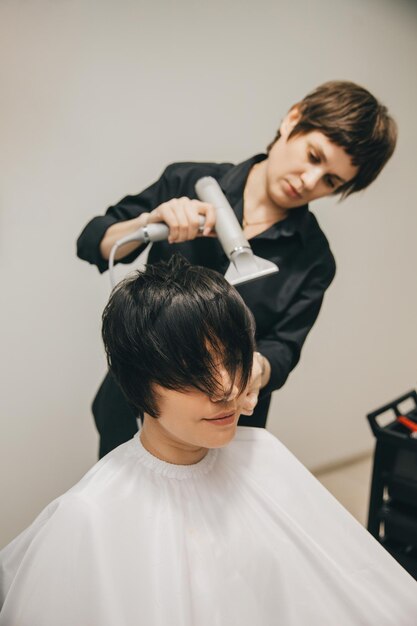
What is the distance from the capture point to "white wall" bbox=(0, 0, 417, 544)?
121 cm

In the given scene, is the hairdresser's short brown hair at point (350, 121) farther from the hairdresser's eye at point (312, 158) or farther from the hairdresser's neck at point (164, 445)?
the hairdresser's neck at point (164, 445)

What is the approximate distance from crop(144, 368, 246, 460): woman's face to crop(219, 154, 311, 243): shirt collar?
0.45 m

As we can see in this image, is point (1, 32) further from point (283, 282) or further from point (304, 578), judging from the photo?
point (304, 578)

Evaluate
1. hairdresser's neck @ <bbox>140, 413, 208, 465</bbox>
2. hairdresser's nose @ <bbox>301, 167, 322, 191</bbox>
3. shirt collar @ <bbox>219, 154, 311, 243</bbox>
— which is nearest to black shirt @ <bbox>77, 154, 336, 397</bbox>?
shirt collar @ <bbox>219, 154, 311, 243</bbox>

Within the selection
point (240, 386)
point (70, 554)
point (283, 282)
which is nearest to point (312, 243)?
point (283, 282)

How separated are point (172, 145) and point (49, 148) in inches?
14.4

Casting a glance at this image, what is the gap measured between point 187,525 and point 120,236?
0.56 metres

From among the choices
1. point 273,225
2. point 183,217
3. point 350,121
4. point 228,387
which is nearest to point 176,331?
point 228,387

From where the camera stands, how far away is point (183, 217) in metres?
0.88

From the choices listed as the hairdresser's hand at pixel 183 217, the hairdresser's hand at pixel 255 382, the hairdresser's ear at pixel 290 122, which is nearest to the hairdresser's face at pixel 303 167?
the hairdresser's ear at pixel 290 122

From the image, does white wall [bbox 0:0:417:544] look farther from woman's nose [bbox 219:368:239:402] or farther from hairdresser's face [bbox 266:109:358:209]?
woman's nose [bbox 219:368:239:402]

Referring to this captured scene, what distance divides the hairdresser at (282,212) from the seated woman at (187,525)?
196 millimetres

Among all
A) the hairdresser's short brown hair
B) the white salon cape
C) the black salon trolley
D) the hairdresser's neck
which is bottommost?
the black salon trolley

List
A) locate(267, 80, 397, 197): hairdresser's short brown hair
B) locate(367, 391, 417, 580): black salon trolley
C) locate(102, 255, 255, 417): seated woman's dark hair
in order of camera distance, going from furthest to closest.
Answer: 1. locate(367, 391, 417, 580): black salon trolley
2. locate(267, 80, 397, 197): hairdresser's short brown hair
3. locate(102, 255, 255, 417): seated woman's dark hair
